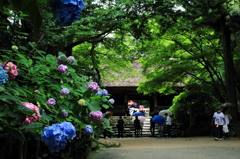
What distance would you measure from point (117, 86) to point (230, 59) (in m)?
10.3

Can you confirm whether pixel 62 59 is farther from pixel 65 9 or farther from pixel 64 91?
pixel 65 9

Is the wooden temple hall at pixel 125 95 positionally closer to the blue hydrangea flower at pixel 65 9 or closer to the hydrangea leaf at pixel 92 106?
the hydrangea leaf at pixel 92 106

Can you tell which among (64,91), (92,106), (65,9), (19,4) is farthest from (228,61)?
(19,4)

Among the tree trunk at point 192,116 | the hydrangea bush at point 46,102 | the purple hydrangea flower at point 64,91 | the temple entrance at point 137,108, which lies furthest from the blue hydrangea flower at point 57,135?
the temple entrance at point 137,108

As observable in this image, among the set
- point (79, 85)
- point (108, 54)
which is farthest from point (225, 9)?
point (79, 85)

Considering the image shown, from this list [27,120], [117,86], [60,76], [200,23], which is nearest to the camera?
[27,120]

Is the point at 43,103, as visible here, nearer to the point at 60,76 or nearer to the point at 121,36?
the point at 60,76

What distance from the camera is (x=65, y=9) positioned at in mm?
990

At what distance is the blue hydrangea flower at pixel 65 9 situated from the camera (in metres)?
0.98

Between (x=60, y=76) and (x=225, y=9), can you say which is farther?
(x=225, y=9)

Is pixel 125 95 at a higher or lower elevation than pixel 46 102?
higher

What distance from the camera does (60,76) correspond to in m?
3.14

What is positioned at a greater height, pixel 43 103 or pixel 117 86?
pixel 117 86

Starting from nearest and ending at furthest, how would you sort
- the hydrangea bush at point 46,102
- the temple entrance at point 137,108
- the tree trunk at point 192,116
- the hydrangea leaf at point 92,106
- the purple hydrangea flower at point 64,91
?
the hydrangea bush at point 46,102, the hydrangea leaf at point 92,106, the purple hydrangea flower at point 64,91, the tree trunk at point 192,116, the temple entrance at point 137,108
